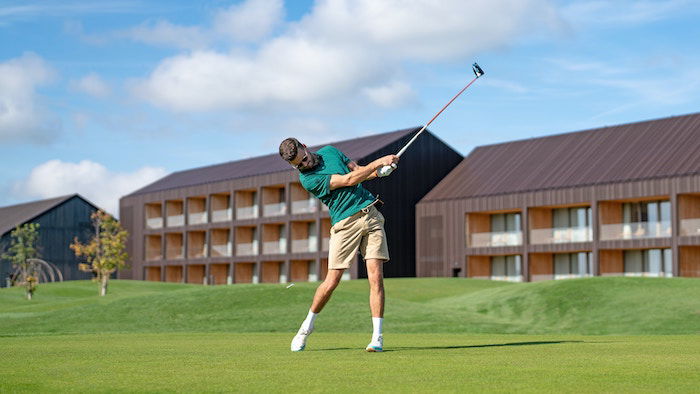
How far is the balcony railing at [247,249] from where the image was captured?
64.1 m

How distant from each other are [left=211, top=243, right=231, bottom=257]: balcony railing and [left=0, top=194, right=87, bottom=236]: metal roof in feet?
52.4

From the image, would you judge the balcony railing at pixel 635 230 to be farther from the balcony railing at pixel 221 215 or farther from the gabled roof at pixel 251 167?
the balcony railing at pixel 221 215

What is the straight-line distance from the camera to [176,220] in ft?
229

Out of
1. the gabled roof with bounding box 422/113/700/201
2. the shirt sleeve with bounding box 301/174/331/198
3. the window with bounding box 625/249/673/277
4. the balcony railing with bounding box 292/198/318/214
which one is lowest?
the window with bounding box 625/249/673/277

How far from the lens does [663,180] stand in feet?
150

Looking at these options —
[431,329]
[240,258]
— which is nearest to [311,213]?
[240,258]

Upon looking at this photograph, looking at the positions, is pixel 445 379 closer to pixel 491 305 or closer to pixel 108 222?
pixel 491 305

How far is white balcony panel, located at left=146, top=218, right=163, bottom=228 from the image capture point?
7119cm

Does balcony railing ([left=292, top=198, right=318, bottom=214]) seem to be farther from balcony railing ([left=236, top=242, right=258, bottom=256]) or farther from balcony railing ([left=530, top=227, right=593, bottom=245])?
balcony railing ([left=530, top=227, right=593, bottom=245])

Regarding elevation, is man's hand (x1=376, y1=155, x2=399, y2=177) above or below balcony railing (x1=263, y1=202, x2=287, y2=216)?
below

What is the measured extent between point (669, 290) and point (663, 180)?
1949 cm

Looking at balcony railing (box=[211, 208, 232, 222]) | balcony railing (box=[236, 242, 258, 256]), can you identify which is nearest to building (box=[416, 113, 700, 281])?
balcony railing (box=[236, 242, 258, 256])

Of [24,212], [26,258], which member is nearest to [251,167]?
[26,258]

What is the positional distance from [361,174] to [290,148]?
31.0 inches
